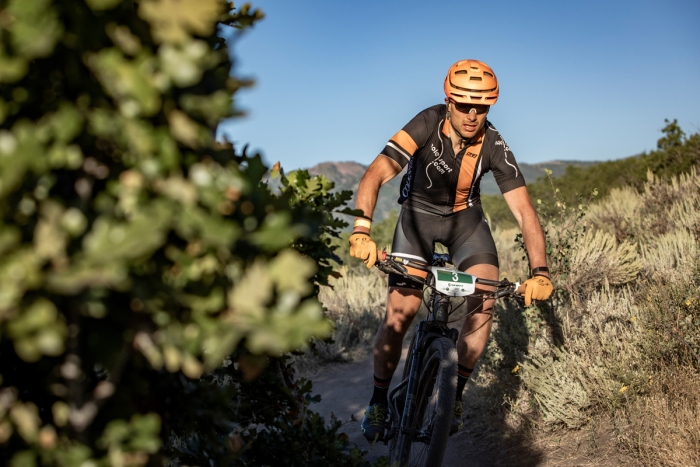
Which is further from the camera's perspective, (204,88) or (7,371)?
(7,371)

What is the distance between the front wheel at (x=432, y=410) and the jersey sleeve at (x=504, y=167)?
1323mm

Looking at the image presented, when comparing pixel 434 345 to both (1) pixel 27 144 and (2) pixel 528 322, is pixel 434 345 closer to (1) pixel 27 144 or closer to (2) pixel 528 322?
(2) pixel 528 322

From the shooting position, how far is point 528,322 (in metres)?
5.25

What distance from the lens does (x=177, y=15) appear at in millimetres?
912

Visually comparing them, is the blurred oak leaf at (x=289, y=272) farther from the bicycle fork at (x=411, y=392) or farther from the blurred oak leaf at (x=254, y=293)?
the bicycle fork at (x=411, y=392)

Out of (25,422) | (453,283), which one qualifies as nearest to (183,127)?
(25,422)

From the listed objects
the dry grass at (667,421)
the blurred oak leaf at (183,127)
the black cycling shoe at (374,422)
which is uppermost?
the blurred oak leaf at (183,127)

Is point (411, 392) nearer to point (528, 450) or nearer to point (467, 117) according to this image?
point (528, 450)

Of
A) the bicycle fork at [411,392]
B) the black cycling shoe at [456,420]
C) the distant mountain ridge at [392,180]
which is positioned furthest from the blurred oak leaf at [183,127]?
the distant mountain ridge at [392,180]

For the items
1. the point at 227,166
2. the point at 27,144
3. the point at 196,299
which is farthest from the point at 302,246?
the point at 27,144

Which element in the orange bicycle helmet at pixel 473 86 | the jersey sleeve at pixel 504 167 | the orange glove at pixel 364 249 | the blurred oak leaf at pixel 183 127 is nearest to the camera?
the blurred oak leaf at pixel 183 127

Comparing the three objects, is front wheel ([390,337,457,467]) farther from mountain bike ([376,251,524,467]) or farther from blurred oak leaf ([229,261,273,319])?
blurred oak leaf ([229,261,273,319])

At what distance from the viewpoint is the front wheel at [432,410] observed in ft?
10.0

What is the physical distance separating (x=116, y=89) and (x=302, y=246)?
3.62 ft
